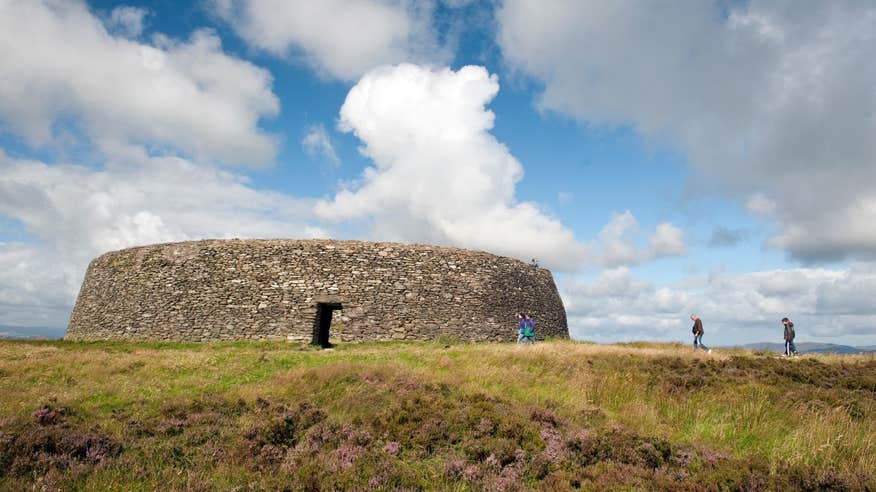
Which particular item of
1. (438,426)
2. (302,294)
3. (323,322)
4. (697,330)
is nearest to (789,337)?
(697,330)

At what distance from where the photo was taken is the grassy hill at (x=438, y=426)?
7.36 m

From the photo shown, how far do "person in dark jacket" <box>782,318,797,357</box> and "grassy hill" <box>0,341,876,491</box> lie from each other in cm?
628

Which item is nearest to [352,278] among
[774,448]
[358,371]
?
[358,371]

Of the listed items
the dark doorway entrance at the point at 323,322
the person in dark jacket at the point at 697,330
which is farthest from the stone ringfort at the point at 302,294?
the person in dark jacket at the point at 697,330

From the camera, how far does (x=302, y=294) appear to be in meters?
26.4

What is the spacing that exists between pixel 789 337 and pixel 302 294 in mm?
23736

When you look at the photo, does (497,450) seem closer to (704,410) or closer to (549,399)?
(549,399)

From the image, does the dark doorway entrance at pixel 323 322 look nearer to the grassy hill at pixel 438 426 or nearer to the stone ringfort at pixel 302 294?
the stone ringfort at pixel 302 294

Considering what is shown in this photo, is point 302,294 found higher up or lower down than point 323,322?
higher up

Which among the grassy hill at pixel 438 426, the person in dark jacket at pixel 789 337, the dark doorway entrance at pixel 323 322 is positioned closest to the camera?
the grassy hill at pixel 438 426

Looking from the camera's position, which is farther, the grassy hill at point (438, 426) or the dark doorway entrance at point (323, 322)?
the dark doorway entrance at point (323, 322)

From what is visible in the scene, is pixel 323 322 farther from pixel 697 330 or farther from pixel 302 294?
pixel 697 330

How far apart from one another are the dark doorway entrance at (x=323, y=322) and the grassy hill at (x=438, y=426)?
9.45 meters

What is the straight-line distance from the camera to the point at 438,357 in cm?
1816
